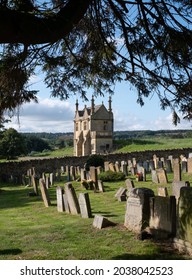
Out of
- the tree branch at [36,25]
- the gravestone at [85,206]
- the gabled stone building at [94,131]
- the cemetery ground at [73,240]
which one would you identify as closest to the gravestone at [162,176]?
the cemetery ground at [73,240]

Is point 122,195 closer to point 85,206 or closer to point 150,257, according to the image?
point 85,206

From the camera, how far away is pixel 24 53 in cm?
667

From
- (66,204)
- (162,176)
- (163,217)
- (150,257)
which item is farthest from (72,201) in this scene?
(162,176)

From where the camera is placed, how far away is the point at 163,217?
28.1 feet

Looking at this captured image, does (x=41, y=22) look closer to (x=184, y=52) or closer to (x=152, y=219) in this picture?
(x=184, y=52)

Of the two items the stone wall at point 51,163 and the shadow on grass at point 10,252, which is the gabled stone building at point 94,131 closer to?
the stone wall at point 51,163

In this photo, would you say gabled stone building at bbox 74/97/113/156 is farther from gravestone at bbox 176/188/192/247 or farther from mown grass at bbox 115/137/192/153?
gravestone at bbox 176/188/192/247

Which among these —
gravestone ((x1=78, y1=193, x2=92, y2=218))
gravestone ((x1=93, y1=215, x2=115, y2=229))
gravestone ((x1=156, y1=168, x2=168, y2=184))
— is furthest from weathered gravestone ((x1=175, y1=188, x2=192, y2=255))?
gravestone ((x1=156, y1=168, x2=168, y2=184))

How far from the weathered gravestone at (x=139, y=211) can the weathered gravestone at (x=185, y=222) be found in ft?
4.63

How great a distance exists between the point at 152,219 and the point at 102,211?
13.2 ft

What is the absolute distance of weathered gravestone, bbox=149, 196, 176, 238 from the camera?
8.32 m

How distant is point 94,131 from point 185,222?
69.8 m

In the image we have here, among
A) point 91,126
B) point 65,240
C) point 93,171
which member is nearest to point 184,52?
point 65,240

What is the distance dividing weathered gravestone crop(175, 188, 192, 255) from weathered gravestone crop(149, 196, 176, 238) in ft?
1.74
